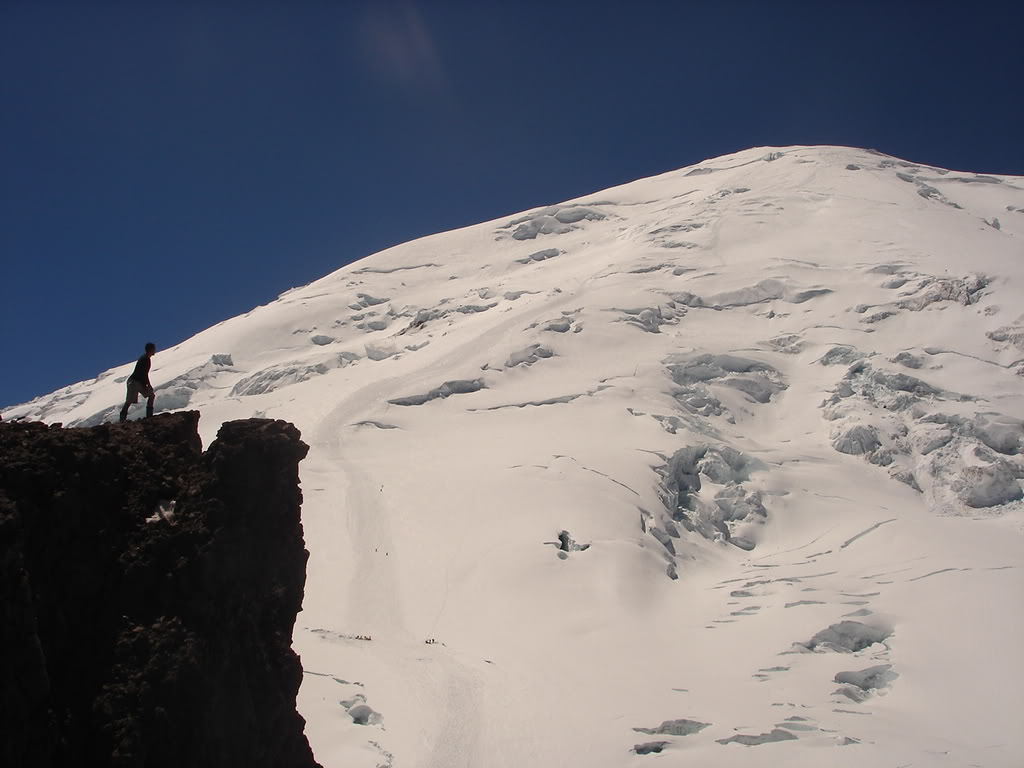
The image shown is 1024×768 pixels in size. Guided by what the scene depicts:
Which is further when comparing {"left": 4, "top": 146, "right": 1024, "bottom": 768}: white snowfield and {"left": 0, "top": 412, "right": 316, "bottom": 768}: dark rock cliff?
{"left": 4, "top": 146, "right": 1024, "bottom": 768}: white snowfield

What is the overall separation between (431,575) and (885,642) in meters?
14.3

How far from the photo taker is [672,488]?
33188mm

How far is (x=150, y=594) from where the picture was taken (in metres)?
9.84

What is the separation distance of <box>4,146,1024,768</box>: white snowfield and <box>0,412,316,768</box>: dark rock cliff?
626 cm

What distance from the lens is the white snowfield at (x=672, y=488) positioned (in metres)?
19.5

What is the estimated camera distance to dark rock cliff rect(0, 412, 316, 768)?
8.57m

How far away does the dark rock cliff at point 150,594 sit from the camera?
8.57 meters

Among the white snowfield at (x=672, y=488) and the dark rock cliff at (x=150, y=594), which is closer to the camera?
the dark rock cliff at (x=150, y=594)

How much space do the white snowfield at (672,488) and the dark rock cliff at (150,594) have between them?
20.5 feet

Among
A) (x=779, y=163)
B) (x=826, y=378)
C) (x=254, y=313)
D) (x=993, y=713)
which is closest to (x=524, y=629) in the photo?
(x=993, y=713)

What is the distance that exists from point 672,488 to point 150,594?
1021 inches

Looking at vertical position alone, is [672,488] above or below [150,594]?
below

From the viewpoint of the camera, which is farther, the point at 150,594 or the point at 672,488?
the point at 672,488

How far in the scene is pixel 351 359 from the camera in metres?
54.4
